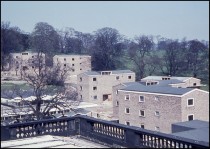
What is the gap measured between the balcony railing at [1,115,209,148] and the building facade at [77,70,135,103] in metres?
26.5

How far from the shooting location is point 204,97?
21156mm

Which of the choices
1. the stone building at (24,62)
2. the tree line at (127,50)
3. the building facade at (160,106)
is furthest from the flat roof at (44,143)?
the tree line at (127,50)

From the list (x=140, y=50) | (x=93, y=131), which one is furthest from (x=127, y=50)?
(x=93, y=131)

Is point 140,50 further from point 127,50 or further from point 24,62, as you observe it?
point 24,62

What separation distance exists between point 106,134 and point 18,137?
1533mm

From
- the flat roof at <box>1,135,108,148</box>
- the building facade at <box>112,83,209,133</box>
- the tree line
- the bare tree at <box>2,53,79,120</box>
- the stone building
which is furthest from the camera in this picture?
the tree line

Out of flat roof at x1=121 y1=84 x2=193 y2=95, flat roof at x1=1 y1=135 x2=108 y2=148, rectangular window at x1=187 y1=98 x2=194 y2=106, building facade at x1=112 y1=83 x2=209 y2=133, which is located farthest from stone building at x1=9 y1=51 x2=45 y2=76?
flat roof at x1=1 y1=135 x2=108 y2=148

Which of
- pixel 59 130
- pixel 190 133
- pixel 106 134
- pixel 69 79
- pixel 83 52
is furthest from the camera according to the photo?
pixel 83 52

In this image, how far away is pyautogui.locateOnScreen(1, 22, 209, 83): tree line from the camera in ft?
138

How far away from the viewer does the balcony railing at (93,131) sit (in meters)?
4.93

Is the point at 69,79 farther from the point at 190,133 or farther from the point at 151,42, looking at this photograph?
the point at 190,133

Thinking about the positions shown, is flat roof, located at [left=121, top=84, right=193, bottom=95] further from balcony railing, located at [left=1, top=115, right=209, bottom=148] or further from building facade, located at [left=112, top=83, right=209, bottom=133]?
balcony railing, located at [left=1, top=115, right=209, bottom=148]

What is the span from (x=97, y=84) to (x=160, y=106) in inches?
498


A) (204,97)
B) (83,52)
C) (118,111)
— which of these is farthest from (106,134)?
(83,52)
